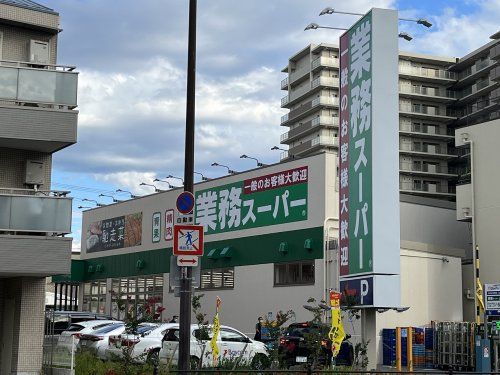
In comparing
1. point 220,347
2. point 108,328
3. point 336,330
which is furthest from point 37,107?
point 108,328

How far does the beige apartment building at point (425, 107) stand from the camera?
292ft

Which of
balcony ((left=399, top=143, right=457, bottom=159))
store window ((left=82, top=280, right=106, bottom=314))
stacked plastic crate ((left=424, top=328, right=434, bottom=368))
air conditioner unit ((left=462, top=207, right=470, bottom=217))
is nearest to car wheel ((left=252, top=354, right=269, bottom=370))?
stacked plastic crate ((left=424, top=328, right=434, bottom=368))

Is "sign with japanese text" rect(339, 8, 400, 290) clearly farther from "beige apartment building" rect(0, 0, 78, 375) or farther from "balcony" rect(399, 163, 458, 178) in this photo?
"balcony" rect(399, 163, 458, 178)

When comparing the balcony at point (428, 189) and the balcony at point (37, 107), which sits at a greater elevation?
the balcony at point (428, 189)

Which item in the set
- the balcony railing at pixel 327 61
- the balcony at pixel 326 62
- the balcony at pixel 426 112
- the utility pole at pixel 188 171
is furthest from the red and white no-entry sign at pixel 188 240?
the balcony railing at pixel 327 61

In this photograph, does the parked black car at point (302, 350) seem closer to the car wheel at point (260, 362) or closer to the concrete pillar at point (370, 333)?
the car wheel at point (260, 362)

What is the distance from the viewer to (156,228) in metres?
47.4

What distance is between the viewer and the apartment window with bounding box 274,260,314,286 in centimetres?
3534

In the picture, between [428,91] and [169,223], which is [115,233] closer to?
[169,223]

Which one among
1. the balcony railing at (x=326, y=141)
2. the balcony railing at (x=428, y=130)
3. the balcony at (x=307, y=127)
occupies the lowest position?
the balcony railing at (x=326, y=141)

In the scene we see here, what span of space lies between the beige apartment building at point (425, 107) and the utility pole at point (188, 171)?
70.8m

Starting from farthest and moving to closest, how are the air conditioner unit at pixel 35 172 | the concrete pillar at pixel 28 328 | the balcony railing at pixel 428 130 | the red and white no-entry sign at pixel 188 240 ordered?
the balcony railing at pixel 428 130
the air conditioner unit at pixel 35 172
the concrete pillar at pixel 28 328
the red and white no-entry sign at pixel 188 240

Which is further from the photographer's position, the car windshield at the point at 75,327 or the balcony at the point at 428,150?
Result: the balcony at the point at 428,150

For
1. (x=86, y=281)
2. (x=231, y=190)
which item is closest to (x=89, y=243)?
(x=86, y=281)
